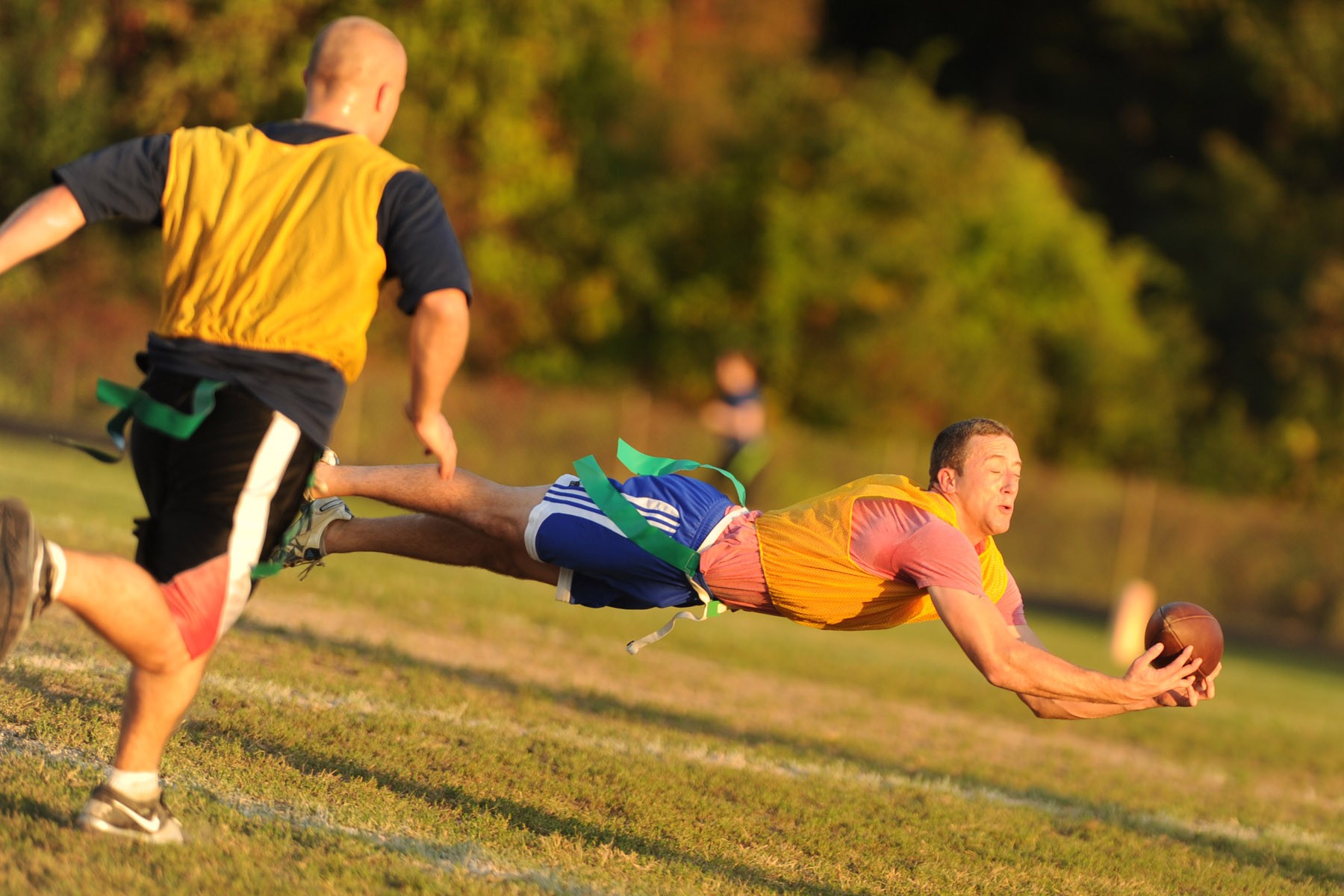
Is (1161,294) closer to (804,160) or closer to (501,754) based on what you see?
(804,160)

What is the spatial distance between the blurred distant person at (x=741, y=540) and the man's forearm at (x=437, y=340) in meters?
1.53

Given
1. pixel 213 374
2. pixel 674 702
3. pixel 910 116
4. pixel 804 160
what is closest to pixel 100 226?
pixel 804 160

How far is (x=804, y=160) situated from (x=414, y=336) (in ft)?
85.0

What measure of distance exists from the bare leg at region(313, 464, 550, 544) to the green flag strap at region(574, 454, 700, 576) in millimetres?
248

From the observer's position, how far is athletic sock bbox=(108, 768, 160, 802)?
12.5 ft

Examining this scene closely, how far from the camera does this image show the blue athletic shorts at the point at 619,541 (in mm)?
5410

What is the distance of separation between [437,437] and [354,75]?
0.97 meters

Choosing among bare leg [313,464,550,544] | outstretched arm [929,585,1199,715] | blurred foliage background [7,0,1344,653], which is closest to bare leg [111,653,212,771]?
bare leg [313,464,550,544]

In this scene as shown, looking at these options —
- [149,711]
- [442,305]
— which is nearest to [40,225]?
[442,305]

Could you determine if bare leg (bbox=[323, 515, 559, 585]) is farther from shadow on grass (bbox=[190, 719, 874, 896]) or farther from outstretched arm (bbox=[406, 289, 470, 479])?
outstretched arm (bbox=[406, 289, 470, 479])

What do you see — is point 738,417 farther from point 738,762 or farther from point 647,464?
point 647,464

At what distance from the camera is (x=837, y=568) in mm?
5211

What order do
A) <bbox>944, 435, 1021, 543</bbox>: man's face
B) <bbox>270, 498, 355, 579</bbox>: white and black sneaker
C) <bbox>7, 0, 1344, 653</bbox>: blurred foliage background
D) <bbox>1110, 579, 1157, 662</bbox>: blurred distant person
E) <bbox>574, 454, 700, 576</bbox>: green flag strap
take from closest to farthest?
<bbox>944, 435, 1021, 543</bbox>: man's face → <bbox>574, 454, 700, 576</bbox>: green flag strap → <bbox>270, 498, 355, 579</bbox>: white and black sneaker → <bbox>1110, 579, 1157, 662</bbox>: blurred distant person → <bbox>7, 0, 1344, 653</bbox>: blurred foliage background

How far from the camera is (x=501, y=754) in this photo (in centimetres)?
558
